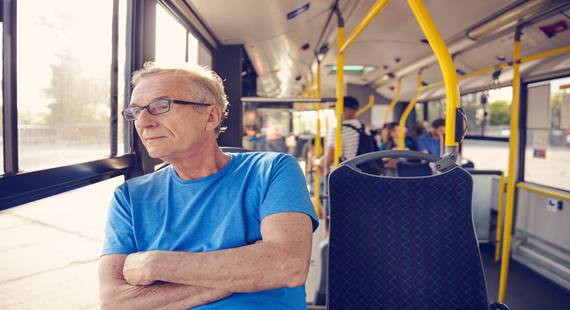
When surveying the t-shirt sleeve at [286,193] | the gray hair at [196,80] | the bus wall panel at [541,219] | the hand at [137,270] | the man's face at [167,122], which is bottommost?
the bus wall panel at [541,219]

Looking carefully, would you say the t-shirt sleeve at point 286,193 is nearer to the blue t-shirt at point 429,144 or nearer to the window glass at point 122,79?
the window glass at point 122,79

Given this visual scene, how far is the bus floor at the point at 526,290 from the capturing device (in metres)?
2.55

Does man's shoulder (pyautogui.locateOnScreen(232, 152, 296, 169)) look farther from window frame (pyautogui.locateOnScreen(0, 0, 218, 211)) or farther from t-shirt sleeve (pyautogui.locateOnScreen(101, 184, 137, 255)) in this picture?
window frame (pyautogui.locateOnScreen(0, 0, 218, 211))

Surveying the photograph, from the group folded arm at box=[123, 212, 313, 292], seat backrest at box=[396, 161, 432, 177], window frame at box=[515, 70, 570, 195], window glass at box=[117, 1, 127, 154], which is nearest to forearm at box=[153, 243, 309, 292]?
folded arm at box=[123, 212, 313, 292]

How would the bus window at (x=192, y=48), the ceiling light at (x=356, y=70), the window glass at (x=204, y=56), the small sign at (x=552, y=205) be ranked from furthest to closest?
the ceiling light at (x=356, y=70) < the small sign at (x=552, y=205) < the window glass at (x=204, y=56) < the bus window at (x=192, y=48)

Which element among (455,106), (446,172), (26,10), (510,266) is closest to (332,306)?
(446,172)

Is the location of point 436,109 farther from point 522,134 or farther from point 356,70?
point 522,134

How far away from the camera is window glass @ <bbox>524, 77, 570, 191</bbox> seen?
325 centimetres

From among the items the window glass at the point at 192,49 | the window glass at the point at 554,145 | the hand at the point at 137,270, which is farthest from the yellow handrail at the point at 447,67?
the window glass at the point at 554,145

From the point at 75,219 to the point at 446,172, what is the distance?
150 centimetres

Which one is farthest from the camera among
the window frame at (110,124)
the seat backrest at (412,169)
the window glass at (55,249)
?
the seat backrest at (412,169)

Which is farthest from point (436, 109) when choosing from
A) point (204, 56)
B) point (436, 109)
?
point (204, 56)

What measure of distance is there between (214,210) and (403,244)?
2.44 feet

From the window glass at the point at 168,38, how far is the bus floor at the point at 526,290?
314 centimetres
